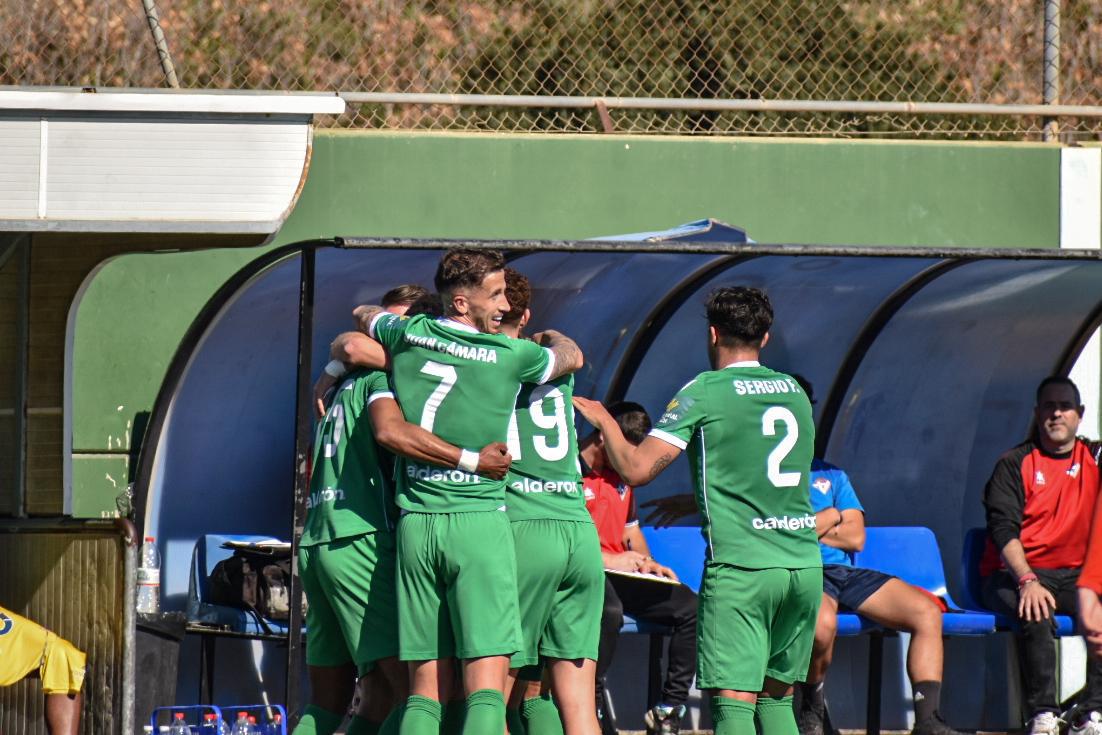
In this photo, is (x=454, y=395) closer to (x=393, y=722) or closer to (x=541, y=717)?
(x=393, y=722)

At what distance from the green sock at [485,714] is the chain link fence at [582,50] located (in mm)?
5609

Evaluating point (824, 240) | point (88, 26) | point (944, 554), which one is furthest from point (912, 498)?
point (88, 26)

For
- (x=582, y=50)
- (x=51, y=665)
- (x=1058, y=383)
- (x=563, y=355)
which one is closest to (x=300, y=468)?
(x=51, y=665)

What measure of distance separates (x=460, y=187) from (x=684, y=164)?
1.28 m

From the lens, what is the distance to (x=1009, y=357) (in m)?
9.34

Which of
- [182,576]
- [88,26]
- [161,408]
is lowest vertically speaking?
[182,576]

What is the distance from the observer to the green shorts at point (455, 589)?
5.61 metres

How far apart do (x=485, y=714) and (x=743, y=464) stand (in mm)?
1264

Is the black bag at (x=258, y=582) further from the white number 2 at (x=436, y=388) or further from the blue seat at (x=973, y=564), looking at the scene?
the blue seat at (x=973, y=564)

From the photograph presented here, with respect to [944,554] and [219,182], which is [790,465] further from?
[944,554]

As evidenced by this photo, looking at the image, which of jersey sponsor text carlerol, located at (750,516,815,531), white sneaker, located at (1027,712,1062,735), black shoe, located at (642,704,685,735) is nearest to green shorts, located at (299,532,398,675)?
jersey sponsor text carlerol, located at (750,516,815,531)

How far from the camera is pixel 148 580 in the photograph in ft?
26.9

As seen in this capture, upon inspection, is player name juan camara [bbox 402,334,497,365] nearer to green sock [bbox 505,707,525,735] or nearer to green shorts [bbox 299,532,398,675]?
green shorts [bbox 299,532,398,675]

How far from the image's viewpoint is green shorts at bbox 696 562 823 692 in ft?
19.4
